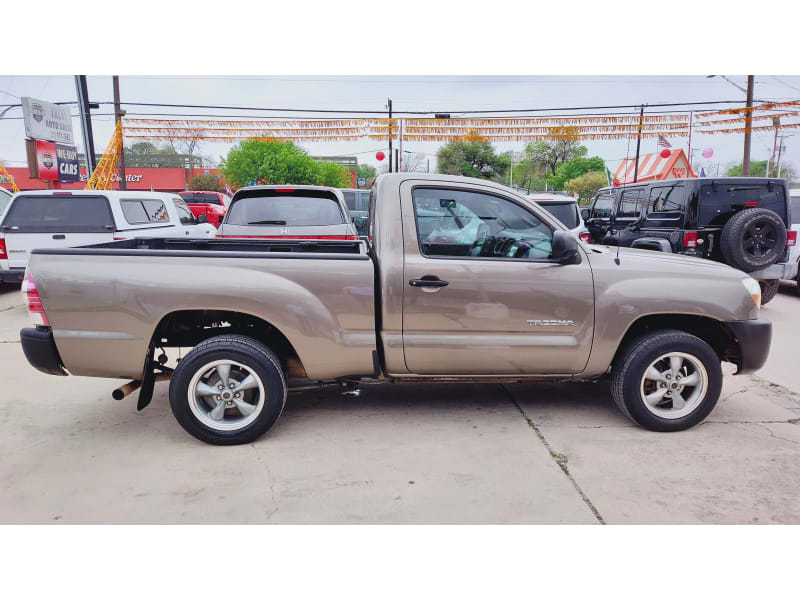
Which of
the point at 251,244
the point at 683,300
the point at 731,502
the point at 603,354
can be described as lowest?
the point at 731,502

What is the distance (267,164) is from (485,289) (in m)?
32.7

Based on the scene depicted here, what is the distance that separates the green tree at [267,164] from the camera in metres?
34.2

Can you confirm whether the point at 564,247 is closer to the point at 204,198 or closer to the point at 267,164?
the point at 204,198

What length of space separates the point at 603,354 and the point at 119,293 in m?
3.29

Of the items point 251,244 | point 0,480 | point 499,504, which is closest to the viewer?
point 499,504

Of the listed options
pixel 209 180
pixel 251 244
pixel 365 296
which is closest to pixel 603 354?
pixel 365 296

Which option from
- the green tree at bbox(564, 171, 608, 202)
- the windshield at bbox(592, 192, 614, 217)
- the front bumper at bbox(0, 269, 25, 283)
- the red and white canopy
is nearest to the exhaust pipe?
the front bumper at bbox(0, 269, 25, 283)

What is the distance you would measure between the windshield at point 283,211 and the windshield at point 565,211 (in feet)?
15.0

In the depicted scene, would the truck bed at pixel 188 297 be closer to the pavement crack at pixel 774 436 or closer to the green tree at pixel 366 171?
the pavement crack at pixel 774 436

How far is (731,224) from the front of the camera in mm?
7418

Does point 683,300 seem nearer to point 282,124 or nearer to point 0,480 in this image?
point 0,480

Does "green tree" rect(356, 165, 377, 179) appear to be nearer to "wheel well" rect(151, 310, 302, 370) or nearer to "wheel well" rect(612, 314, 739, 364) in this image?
→ "wheel well" rect(151, 310, 302, 370)

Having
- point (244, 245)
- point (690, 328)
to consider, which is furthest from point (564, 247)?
point (244, 245)

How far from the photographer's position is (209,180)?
49.9 m
